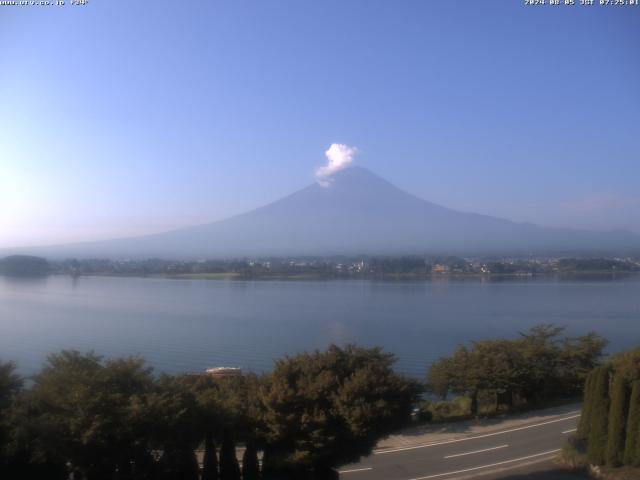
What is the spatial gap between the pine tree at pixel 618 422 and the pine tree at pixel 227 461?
10.9 ft

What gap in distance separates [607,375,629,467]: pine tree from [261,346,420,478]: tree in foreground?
2.03 metres

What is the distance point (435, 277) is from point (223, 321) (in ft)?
63.8

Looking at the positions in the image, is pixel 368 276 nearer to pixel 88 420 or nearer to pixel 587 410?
pixel 587 410

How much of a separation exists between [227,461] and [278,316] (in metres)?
17.1

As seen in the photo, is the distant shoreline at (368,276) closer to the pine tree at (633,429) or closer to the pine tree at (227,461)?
the pine tree at (633,429)

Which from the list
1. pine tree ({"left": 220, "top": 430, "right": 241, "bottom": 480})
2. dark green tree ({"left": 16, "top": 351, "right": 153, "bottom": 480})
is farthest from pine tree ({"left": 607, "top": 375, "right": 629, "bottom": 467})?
dark green tree ({"left": 16, "top": 351, "right": 153, "bottom": 480})

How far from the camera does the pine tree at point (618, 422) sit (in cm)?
508

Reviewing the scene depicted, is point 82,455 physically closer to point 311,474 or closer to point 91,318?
point 311,474

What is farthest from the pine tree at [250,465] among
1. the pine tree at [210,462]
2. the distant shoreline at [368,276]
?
the distant shoreline at [368,276]

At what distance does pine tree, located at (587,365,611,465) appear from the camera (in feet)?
17.0

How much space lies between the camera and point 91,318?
789 inches

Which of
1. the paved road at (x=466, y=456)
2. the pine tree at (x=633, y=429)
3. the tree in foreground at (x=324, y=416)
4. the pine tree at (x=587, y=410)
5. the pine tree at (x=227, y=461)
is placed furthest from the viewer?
the paved road at (x=466, y=456)

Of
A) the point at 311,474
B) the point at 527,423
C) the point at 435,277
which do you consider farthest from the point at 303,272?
the point at 311,474

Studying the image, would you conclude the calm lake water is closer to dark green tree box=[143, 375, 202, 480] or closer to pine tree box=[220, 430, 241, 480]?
pine tree box=[220, 430, 241, 480]
